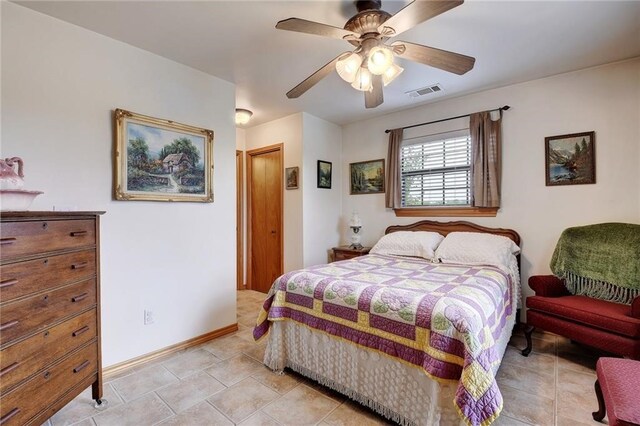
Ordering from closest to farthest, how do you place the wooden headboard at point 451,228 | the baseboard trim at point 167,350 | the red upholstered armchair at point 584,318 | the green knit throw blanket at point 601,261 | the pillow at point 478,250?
the red upholstered armchair at point 584,318 → the baseboard trim at point 167,350 → the green knit throw blanket at point 601,261 → the pillow at point 478,250 → the wooden headboard at point 451,228

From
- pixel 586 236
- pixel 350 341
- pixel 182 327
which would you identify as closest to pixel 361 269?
pixel 350 341

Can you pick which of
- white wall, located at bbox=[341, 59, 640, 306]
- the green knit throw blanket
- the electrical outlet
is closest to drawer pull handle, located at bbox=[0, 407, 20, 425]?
the electrical outlet

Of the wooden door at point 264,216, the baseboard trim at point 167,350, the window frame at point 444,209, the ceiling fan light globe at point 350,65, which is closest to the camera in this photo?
the ceiling fan light globe at point 350,65

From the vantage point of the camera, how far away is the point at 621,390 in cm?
129

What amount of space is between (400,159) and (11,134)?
11.7ft

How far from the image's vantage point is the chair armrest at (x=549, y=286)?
2.56m

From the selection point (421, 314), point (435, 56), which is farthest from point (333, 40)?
point (421, 314)

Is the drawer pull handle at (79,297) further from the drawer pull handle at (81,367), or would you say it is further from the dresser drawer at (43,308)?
the drawer pull handle at (81,367)

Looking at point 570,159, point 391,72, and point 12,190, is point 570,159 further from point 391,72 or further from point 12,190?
point 12,190

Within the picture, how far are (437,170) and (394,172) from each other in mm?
515

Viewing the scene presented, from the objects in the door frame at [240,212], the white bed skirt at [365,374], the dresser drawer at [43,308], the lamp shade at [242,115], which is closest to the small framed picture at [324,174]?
the lamp shade at [242,115]

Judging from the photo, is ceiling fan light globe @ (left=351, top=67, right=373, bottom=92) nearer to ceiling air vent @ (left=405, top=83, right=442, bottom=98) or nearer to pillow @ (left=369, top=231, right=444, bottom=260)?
ceiling air vent @ (left=405, top=83, right=442, bottom=98)

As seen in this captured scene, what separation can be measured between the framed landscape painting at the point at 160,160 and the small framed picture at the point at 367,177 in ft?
6.98

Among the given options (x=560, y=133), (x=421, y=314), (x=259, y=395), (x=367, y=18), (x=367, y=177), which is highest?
(x=367, y=18)
